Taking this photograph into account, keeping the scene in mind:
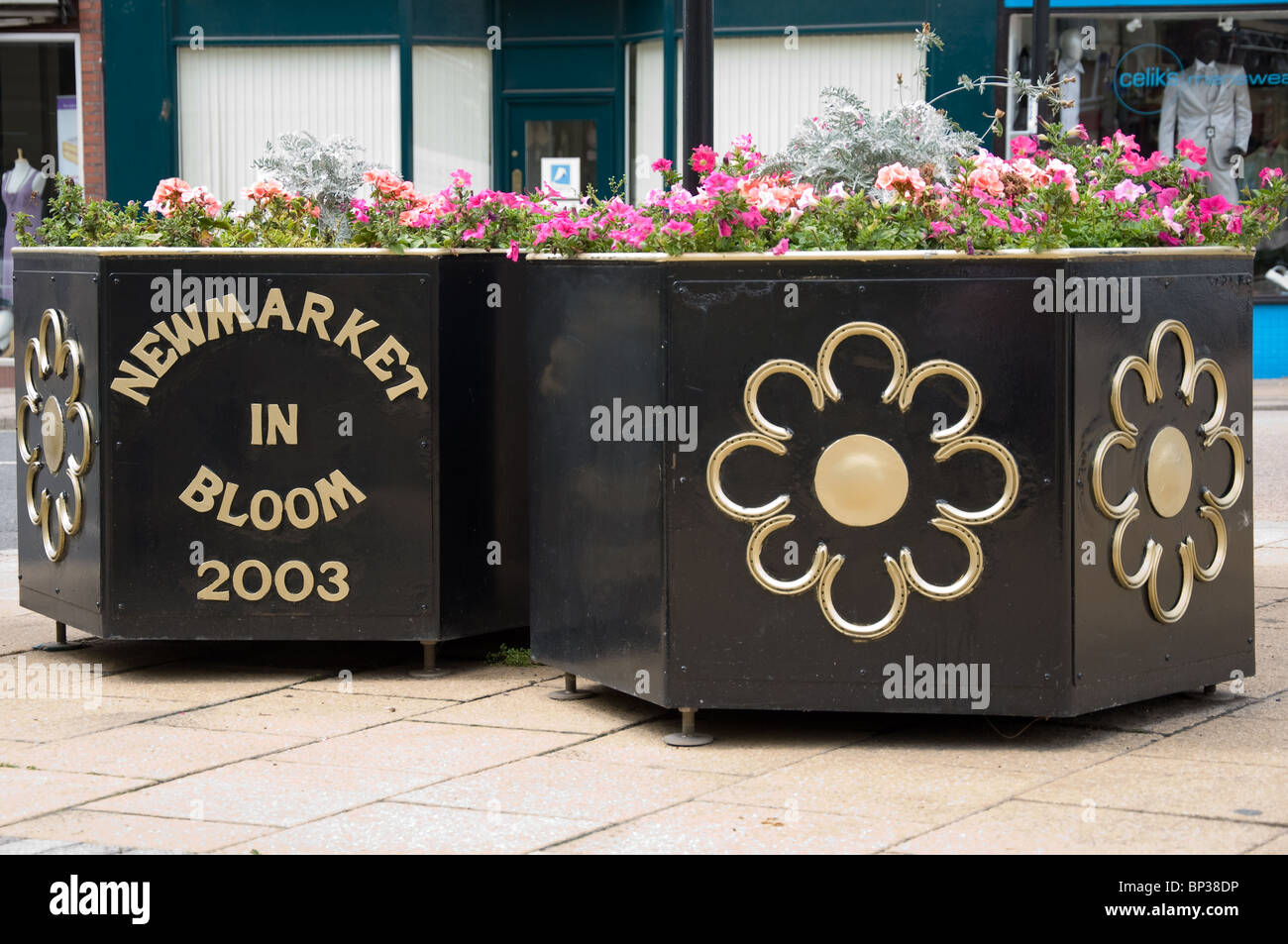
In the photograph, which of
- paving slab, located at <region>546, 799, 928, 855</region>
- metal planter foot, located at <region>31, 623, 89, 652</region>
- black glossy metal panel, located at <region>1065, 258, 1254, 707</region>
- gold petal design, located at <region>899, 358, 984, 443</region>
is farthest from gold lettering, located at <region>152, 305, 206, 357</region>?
black glossy metal panel, located at <region>1065, 258, 1254, 707</region>

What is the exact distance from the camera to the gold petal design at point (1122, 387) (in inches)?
227

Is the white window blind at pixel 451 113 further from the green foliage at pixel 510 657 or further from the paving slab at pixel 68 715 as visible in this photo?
the paving slab at pixel 68 715

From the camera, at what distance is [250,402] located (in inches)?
265

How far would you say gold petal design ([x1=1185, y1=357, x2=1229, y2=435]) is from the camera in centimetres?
613

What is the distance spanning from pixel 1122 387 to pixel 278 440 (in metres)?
3.10

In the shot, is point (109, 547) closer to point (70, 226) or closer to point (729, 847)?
point (70, 226)

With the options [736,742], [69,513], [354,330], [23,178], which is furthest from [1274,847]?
[23,178]

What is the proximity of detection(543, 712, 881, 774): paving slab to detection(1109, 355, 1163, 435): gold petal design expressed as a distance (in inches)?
51.8

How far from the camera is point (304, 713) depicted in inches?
249

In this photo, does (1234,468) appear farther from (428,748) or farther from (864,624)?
(428,748)
